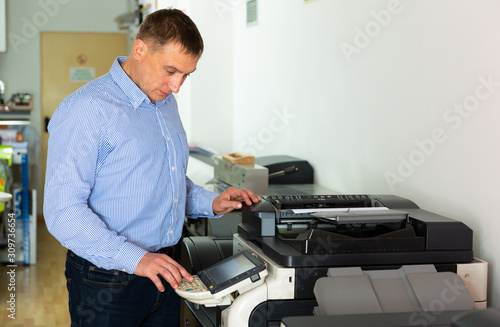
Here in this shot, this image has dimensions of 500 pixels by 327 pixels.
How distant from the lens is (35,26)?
654cm

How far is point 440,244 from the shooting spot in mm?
1675

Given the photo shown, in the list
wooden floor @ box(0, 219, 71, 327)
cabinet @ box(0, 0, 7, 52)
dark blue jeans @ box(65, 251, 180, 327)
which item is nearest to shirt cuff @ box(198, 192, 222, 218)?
dark blue jeans @ box(65, 251, 180, 327)

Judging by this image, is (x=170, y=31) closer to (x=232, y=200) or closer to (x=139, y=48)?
(x=139, y=48)

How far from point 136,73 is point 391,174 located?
1161 millimetres

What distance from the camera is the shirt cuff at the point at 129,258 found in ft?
4.77

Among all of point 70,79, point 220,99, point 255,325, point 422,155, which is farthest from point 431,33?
point 70,79

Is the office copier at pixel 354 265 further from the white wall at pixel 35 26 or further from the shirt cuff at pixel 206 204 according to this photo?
the white wall at pixel 35 26

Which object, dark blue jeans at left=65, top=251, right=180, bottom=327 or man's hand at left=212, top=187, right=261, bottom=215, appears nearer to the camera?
dark blue jeans at left=65, top=251, right=180, bottom=327

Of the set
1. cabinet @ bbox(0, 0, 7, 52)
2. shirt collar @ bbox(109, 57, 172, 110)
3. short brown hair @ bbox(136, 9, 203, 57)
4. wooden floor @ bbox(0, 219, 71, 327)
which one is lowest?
wooden floor @ bbox(0, 219, 71, 327)

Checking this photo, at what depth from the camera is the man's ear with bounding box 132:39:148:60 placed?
1.58 meters

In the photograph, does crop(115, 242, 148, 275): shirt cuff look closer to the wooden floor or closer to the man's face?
the man's face

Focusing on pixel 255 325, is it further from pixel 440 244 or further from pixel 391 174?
pixel 391 174

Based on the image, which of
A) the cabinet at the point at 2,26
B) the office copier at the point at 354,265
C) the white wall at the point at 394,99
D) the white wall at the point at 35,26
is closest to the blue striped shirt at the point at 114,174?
the office copier at the point at 354,265

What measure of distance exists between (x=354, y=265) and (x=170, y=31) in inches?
30.9
